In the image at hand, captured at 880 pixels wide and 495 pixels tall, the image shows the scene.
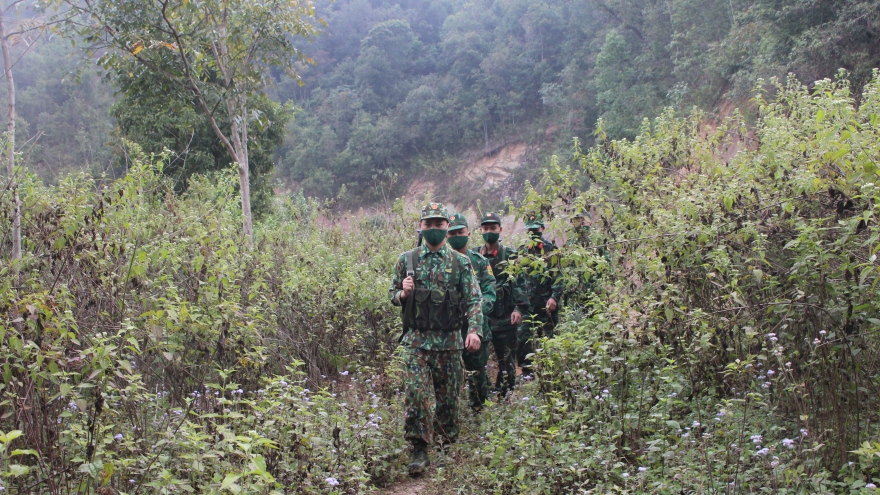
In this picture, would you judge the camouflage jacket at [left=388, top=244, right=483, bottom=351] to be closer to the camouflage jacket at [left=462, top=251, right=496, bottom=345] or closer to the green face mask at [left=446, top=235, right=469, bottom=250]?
the camouflage jacket at [left=462, top=251, right=496, bottom=345]

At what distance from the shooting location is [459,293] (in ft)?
16.1

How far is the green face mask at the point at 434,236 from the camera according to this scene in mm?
4848

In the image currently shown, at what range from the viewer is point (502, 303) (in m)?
6.53

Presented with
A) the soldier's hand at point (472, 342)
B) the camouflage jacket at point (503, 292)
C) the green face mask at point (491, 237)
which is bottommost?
the soldier's hand at point (472, 342)

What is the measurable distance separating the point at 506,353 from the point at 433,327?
201 cm

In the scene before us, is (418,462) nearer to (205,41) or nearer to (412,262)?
(412,262)

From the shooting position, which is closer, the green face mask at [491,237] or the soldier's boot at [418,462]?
the soldier's boot at [418,462]

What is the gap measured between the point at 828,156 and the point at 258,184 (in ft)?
52.3

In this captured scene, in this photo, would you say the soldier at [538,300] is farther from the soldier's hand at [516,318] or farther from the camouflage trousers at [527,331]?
the soldier's hand at [516,318]

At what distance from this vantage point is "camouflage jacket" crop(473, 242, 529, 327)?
6.44 m

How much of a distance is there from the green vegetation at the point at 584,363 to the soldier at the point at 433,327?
0.83 feet

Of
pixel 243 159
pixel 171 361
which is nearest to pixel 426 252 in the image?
pixel 171 361

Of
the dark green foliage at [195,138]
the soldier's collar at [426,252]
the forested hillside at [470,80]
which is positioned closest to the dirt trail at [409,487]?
the soldier's collar at [426,252]

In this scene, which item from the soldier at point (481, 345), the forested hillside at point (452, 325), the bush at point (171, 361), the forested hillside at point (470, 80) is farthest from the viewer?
the forested hillside at point (470, 80)
